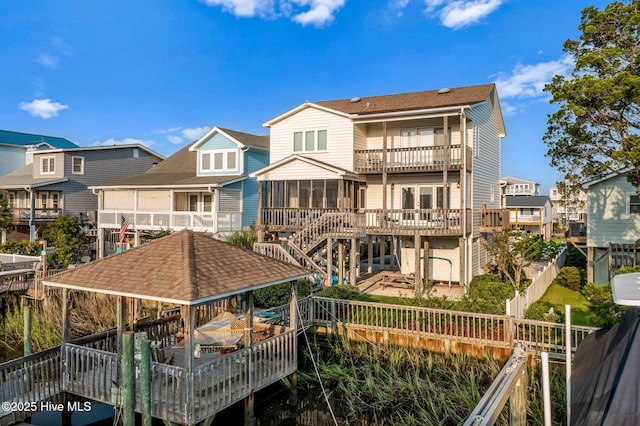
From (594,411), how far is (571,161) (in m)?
17.4

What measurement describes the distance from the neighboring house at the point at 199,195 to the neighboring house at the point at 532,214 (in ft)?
109

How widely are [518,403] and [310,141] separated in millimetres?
18568

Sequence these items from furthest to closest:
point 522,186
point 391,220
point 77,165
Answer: point 522,186
point 77,165
point 391,220

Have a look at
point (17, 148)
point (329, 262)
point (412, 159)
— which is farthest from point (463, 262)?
point (17, 148)

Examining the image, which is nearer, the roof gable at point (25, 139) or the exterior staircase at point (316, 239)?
the exterior staircase at point (316, 239)

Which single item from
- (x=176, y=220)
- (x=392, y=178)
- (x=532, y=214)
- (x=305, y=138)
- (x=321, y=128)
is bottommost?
(x=176, y=220)

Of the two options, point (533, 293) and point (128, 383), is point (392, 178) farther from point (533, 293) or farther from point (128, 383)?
point (128, 383)

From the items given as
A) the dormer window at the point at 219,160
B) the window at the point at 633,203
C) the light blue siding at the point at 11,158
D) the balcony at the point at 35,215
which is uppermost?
the light blue siding at the point at 11,158

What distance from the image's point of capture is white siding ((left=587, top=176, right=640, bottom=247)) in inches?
776

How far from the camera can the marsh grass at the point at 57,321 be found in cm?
1509

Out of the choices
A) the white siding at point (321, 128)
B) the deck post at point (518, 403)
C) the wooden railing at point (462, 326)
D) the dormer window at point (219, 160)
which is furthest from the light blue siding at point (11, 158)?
the deck post at point (518, 403)

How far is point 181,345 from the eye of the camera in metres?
11.2

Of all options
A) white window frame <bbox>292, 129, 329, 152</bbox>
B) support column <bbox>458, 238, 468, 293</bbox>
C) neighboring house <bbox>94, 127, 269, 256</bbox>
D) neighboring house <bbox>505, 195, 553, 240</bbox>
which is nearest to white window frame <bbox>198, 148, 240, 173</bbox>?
neighboring house <bbox>94, 127, 269, 256</bbox>

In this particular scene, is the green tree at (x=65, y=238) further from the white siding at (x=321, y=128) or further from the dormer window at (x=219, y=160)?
the white siding at (x=321, y=128)
